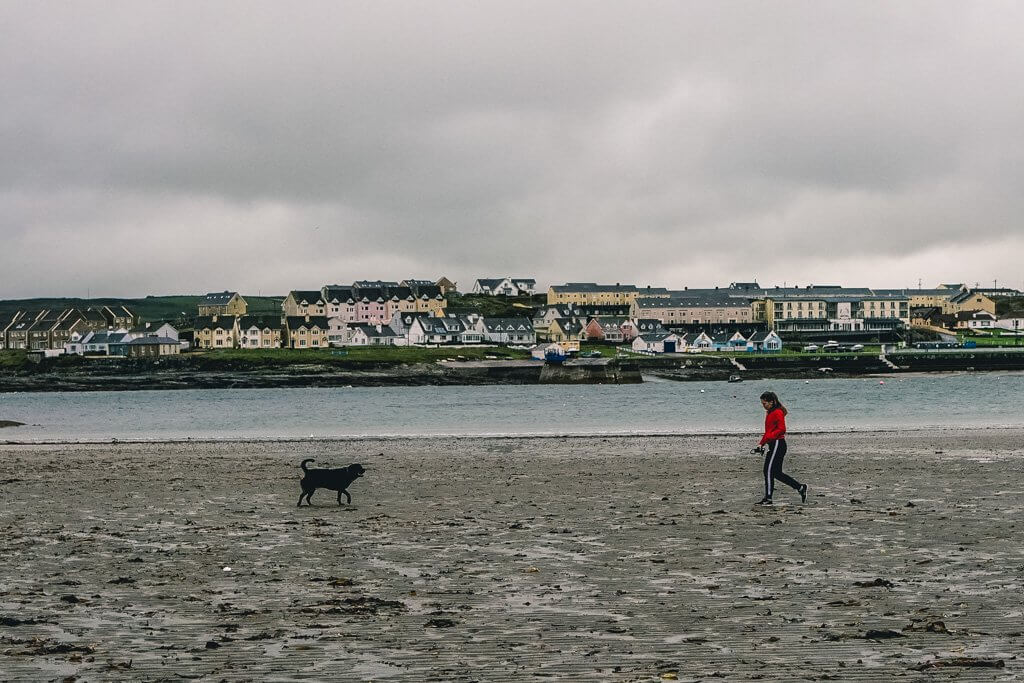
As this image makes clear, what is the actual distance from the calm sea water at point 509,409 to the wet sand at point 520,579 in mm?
20364

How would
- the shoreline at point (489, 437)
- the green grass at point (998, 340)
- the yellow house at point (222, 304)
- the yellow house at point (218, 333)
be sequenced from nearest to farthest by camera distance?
the shoreline at point (489, 437) → the yellow house at point (218, 333) → the green grass at point (998, 340) → the yellow house at point (222, 304)

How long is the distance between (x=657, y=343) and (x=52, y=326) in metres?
84.8

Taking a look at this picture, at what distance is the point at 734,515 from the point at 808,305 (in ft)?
615

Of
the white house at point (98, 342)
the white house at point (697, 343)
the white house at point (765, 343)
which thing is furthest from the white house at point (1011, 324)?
the white house at point (98, 342)

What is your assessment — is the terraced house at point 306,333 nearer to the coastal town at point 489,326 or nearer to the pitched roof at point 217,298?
the coastal town at point 489,326

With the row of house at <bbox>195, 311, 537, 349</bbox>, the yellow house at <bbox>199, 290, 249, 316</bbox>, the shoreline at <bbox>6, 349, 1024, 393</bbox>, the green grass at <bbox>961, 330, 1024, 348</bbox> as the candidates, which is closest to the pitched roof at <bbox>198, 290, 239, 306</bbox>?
the yellow house at <bbox>199, 290, 249, 316</bbox>

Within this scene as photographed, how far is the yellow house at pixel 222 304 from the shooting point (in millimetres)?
193125

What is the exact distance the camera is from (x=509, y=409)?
2468 inches

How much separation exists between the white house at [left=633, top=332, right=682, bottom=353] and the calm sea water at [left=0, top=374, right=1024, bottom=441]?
41.3m

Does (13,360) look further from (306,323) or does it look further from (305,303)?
(305,303)

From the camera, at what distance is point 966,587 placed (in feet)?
34.2

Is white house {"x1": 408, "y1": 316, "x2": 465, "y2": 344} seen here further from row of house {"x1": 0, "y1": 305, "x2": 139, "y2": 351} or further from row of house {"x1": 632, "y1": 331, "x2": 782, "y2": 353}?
row of house {"x1": 0, "y1": 305, "x2": 139, "y2": 351}

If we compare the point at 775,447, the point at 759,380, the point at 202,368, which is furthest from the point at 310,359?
the point at 775,447

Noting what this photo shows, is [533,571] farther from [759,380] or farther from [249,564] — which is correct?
[759,380]
